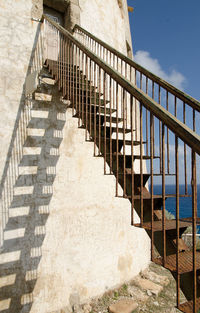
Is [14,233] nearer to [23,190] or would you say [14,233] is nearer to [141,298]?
[23,190]

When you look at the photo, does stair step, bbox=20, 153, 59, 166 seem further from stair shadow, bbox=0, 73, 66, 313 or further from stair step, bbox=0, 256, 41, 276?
stair step, bbox=0, 256, 41, 276

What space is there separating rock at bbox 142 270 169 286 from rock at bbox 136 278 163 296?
0.21 metres

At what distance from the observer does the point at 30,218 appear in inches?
187

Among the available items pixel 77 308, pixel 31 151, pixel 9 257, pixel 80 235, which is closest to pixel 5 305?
pixel 9 257

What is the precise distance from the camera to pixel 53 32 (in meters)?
5.72

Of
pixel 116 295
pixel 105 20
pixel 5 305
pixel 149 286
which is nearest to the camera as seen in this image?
pixel 5 305

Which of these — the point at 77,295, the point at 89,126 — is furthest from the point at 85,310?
the point at 89,126

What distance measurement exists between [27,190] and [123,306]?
3232mm

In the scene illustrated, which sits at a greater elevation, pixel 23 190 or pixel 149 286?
pixel 23 190

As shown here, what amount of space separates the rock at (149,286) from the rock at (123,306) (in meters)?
0.68

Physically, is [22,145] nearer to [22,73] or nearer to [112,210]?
[22,73]

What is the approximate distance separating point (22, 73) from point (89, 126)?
2221mm

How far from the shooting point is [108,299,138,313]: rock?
16.5 feet

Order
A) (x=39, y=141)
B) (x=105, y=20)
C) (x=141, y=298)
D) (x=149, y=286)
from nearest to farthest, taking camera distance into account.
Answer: (x=39, y=141) < (x=141, y=298) < (x=149, y=286) < (x=105, y=20)
